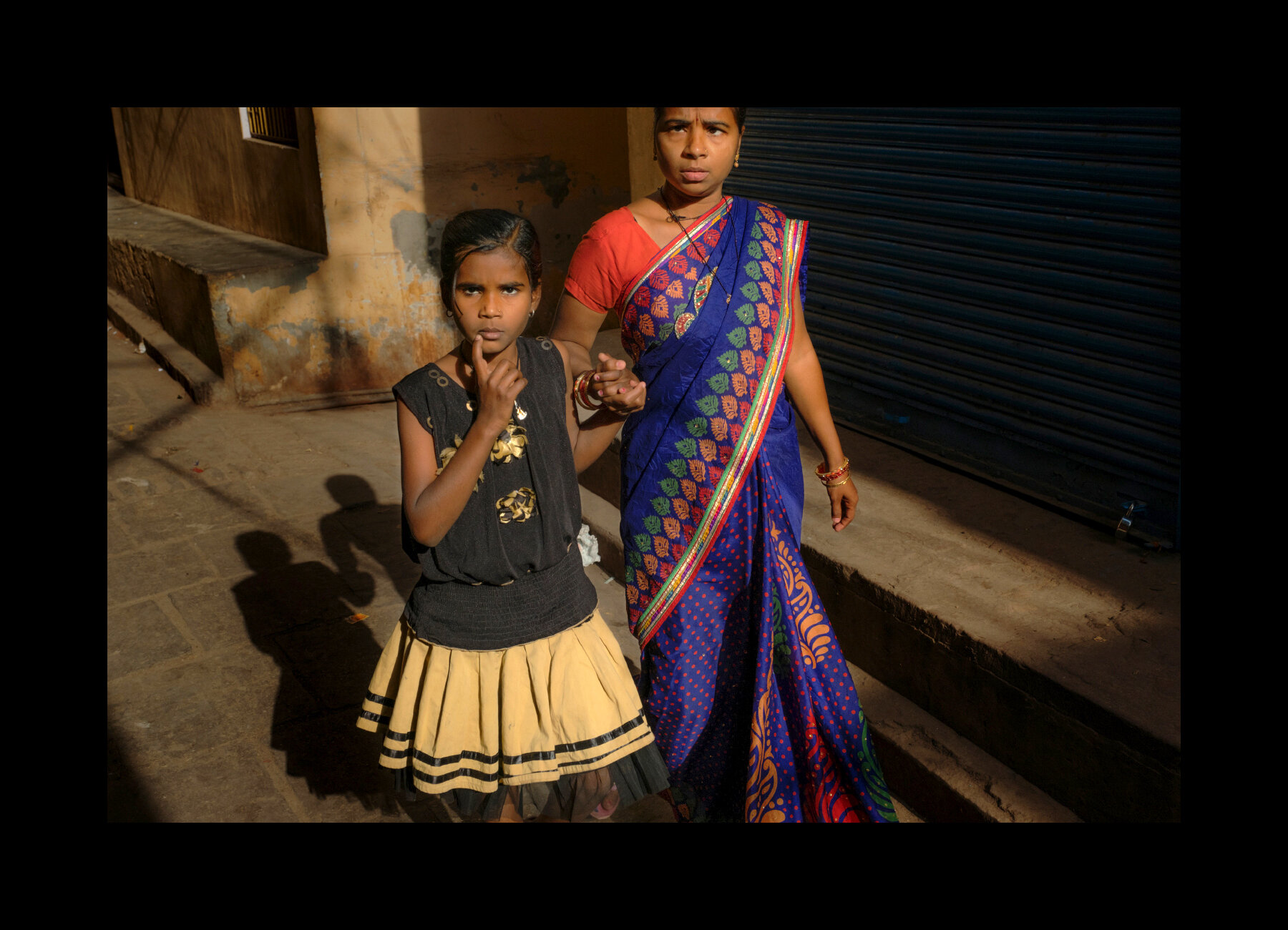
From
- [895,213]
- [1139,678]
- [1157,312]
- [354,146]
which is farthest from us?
[354,146]

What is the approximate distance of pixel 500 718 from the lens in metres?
2.03

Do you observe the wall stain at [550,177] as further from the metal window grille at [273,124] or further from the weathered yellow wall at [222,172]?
the metal window grille at [273,124]

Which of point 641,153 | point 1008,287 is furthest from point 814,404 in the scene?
point 641,153

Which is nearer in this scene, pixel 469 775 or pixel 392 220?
pixel 469 775

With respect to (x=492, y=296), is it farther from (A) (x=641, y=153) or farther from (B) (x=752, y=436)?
(A) (x=641, y=153)

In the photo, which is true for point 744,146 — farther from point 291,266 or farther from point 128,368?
point 128,368

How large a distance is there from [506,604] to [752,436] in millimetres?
772

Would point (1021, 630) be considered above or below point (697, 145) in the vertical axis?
below

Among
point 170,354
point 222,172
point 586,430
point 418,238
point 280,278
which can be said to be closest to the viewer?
point 586,430

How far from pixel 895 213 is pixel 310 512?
311cm

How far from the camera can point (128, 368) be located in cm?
751

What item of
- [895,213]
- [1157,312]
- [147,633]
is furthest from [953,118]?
[147,633]

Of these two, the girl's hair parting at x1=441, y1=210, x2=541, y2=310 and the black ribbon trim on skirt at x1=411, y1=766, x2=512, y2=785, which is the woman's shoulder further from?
the black ribbon trim on skirt at x1=411, y1=766, x2=512, y2=785

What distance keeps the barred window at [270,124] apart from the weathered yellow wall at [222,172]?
79mm
